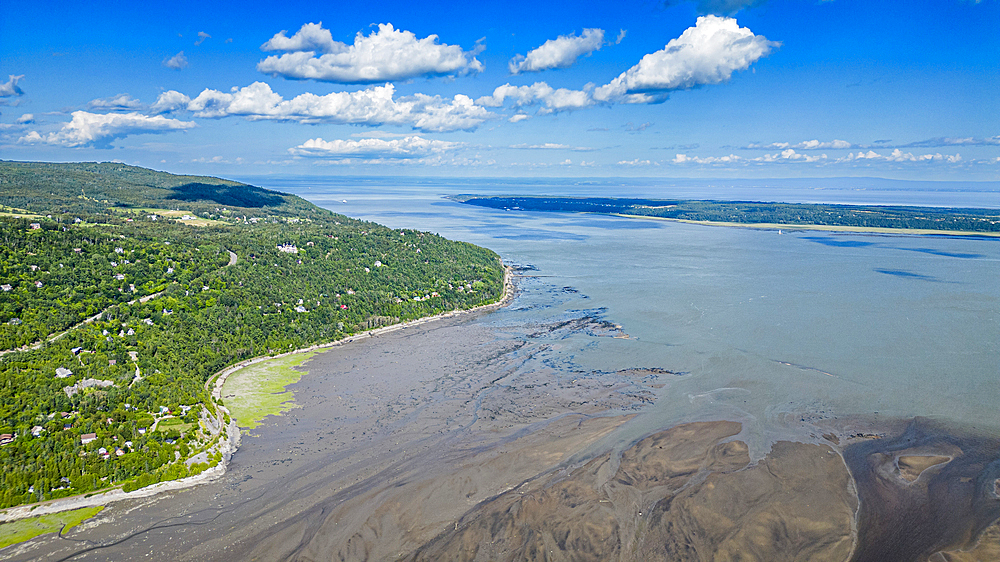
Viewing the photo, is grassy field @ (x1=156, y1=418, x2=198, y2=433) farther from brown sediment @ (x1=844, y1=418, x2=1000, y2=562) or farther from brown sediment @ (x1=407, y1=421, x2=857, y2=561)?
brown sediment @ (x1=844, y1=418, x2=1000, y2=562)

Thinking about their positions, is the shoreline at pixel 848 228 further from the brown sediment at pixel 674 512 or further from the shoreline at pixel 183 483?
the shoreline at pixel 183 483

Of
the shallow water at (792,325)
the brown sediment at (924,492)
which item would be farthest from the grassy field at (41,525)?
the brown sediment at (924,492)

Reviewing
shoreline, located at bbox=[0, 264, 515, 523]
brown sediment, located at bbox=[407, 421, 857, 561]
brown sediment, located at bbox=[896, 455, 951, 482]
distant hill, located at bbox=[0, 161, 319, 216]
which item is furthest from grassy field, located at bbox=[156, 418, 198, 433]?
distant hill, located at bbox=[0, 161, 319, 216]

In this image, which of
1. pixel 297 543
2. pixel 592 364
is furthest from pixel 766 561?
pixel 592 364

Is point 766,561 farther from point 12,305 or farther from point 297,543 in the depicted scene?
point 12,305

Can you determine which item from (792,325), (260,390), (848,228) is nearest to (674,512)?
(260,390)

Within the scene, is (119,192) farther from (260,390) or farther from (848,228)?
(848,228)
